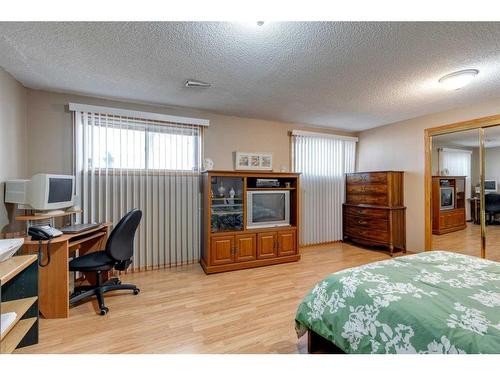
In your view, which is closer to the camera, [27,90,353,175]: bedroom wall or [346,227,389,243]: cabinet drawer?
[27,90,353,175]: bedroom wall

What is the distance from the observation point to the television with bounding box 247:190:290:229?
11.5 feet

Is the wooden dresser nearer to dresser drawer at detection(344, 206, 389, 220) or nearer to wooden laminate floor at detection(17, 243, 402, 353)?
dresser drawer at detection(344, 206, 389, 220)

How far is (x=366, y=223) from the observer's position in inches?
169

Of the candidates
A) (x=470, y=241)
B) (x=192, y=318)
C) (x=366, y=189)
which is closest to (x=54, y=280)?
(x=192, y=318)

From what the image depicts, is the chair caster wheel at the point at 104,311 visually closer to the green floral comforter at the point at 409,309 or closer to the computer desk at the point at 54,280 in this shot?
the computer desk at the point at 54,280

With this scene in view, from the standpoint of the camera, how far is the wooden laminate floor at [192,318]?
1704 mm

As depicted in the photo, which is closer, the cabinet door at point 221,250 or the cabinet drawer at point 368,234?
the cabinet door at point 221,250

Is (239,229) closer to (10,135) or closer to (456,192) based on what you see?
(10,135)

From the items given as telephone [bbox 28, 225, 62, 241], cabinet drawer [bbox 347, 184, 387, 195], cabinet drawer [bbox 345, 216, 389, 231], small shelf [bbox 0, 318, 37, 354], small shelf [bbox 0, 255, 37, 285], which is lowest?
small shelf [bbox 0, 318, 37, 354]

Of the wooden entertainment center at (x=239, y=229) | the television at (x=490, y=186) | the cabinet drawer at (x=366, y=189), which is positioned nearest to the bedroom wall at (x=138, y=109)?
the wooden entertainment center at (x=239, y=229)

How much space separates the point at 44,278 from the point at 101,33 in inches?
85.4

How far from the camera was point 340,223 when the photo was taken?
15.9 feet

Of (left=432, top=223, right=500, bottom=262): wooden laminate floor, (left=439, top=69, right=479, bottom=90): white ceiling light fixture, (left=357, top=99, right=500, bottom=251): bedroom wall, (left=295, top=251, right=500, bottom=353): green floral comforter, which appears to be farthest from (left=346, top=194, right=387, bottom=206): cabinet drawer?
(left=295, top=251, right=500, bottom=353): green floral comforter

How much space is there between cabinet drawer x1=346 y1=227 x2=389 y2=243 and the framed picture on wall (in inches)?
84.9
